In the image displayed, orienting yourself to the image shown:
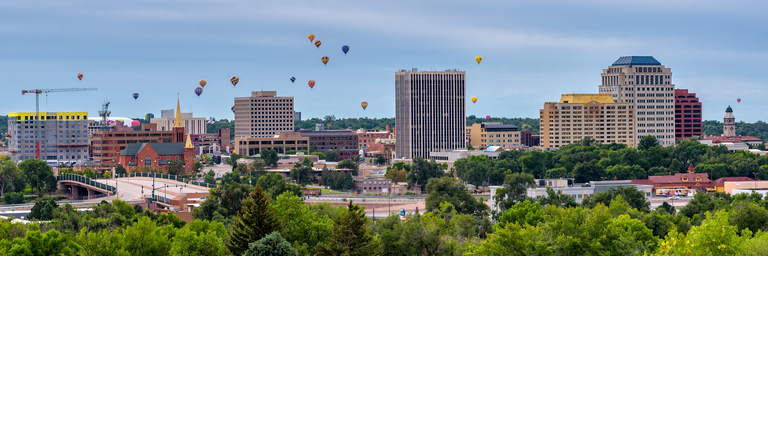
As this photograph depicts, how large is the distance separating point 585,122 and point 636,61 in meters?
5.43

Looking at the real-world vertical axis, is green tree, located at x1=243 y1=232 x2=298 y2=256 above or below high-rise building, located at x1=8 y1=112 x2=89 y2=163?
below

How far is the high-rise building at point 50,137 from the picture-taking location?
4003 centimetres

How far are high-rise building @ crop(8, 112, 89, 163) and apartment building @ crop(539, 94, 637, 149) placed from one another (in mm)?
30308

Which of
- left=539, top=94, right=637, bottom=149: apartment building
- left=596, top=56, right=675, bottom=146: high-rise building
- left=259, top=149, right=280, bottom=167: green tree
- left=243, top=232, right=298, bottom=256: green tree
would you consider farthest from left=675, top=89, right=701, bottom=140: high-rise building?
left=243, top=232, right=298, bottom=256: green tree

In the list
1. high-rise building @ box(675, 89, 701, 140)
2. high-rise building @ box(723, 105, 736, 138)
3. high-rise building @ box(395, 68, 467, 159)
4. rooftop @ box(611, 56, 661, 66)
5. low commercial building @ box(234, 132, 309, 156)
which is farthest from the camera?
high-rise building @ box(723, 105, 736, 138)

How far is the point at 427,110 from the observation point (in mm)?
61062

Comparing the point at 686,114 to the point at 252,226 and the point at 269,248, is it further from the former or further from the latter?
the point at 269,248

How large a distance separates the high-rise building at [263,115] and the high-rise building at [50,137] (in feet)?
48.0

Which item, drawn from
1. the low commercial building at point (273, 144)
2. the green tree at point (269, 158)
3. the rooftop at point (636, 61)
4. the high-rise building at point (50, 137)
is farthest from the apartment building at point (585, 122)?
the high-rise building at point (50, 137)

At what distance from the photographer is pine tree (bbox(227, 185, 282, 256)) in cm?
1063

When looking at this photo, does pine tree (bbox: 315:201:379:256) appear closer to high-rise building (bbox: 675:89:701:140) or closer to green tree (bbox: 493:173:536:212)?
green tree (bbox: 493:173:536:212)

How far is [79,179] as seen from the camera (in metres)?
30.5
